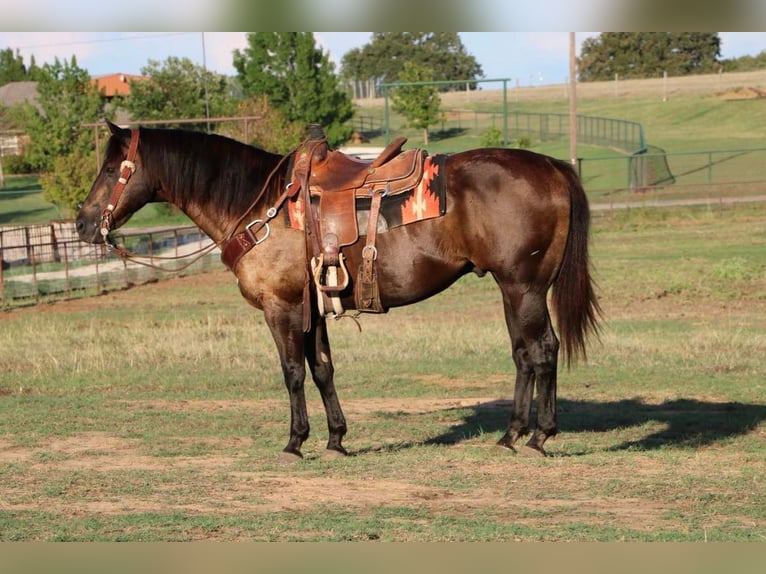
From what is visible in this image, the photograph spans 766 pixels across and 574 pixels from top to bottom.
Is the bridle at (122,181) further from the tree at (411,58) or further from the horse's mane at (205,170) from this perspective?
the tree at (411,58)

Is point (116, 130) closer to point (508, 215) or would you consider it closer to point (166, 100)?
point (508, 215)

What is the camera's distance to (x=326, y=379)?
834cm

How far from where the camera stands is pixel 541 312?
7922 mm

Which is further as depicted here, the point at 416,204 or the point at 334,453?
the point at 334,453

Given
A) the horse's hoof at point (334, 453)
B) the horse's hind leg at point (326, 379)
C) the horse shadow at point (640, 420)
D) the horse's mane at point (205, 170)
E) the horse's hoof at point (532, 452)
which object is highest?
the horse's mane at point (205, 170)

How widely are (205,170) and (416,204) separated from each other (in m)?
1.72

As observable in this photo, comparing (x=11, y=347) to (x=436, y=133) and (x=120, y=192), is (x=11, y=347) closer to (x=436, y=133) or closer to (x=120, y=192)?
(x=120, y=192)

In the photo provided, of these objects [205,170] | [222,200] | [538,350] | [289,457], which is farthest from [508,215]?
[289,457]

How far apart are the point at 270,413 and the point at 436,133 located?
55465 mm

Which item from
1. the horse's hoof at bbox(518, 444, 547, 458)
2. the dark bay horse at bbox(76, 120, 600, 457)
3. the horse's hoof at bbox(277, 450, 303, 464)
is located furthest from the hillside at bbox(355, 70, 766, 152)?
the horse's hoof at bbox(277, 450, 303, 464)

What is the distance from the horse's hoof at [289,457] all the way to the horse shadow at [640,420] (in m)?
0.86

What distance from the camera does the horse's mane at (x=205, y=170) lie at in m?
8.20

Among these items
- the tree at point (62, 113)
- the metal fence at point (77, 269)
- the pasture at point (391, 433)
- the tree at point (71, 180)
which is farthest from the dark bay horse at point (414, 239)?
the tree at point (62, 113)

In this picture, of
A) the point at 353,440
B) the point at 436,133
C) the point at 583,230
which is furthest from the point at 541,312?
the point at 436,133
